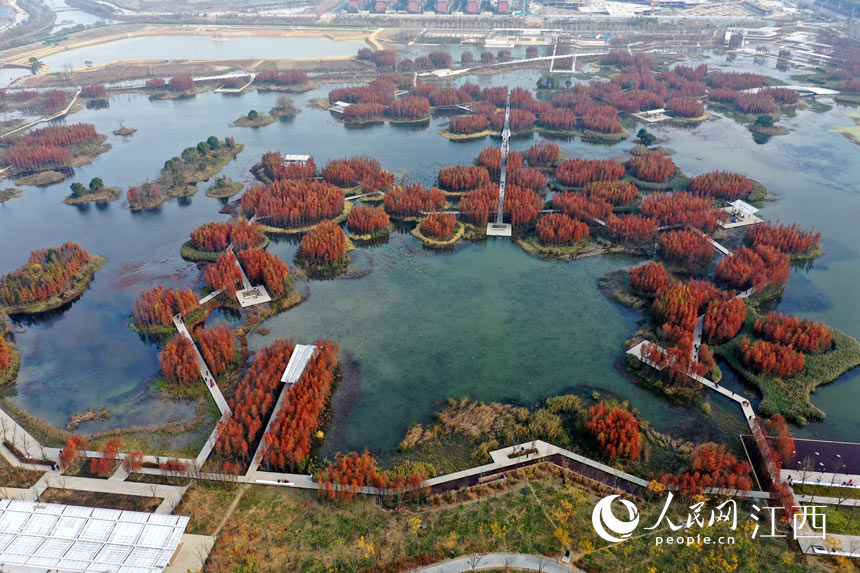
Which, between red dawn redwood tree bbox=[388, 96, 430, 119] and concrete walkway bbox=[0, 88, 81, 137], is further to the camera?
red dawn redwood tree bbox=[388, 96, 430, 119]

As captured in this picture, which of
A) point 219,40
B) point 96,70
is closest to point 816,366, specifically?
point 96,70

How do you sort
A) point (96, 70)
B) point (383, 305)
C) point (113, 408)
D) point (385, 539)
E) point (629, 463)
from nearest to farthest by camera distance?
point (385, 539) → point (629, 463) → point (113, 408) → point (383, 305) → point (96, 70)

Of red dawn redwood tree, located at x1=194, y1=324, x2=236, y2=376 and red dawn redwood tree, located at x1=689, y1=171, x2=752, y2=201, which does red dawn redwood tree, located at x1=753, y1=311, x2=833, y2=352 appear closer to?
red dawn redwood tree, located at x1=689, y1=171, x2=752, y2=201

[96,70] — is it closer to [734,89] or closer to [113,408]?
[113,408]

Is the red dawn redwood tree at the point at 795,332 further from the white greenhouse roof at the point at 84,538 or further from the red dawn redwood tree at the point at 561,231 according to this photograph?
the white greenhouse roof at the point at 84,538

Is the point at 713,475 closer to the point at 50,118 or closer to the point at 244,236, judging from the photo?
the point at 244,236

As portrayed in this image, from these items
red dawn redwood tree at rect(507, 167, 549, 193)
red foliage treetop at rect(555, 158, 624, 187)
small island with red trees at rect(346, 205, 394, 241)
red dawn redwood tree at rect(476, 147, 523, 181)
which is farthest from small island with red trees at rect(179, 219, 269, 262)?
red foliage treetop at rect(555, 158, 624, 187)
